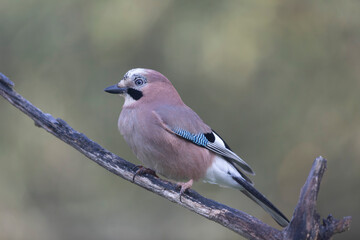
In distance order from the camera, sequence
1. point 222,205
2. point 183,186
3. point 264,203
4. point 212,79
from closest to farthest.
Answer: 1. point 222,205
2. point 183,186
3. point 264,203
4. point 212,79

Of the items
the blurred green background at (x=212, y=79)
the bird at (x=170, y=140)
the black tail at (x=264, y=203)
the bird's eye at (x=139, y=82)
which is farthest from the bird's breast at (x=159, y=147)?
the blurred green background at (x=212, y=79)

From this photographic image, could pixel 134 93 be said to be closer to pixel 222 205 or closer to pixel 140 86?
pixel 140 86

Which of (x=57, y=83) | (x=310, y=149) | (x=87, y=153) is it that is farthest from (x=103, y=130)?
(x=87, y=153)

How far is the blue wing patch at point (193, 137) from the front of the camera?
445cm

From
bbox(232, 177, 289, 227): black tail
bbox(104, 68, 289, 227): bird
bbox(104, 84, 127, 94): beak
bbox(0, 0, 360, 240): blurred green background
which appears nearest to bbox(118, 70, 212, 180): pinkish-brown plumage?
bbox(104, 68, 289, 227): bird

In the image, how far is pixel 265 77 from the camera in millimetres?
7172

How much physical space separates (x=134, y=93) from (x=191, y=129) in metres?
0.58

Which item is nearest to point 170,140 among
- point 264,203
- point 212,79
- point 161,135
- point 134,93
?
point 161,135

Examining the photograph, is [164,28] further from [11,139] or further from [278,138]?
[11,139]

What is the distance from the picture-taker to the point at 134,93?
458 centimetres

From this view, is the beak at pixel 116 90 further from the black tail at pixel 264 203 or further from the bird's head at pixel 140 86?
the black tail at pixel 264 203

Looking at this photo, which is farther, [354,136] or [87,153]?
[354,136]

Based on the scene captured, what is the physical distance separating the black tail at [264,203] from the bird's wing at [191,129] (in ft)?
0.40

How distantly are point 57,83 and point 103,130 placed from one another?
2.99ft
